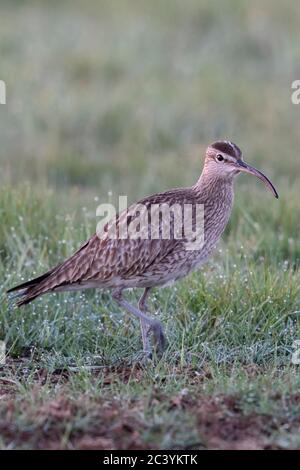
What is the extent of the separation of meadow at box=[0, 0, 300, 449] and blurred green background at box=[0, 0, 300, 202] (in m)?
0.03

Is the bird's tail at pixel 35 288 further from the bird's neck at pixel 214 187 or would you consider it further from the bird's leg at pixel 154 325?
the bird's neck at pixel 214 187

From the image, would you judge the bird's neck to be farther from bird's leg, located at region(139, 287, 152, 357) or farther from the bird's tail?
the bird's tail

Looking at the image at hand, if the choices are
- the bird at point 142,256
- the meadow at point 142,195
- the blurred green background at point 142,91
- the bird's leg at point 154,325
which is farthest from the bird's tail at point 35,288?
the blurred green background at point 142,91

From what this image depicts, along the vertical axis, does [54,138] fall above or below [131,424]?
above

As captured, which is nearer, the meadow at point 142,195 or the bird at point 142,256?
the meadow at point 142,195

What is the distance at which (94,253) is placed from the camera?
22.7 feet

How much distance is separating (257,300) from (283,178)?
14.4 feet

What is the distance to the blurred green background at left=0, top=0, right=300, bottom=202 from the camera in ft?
38.0

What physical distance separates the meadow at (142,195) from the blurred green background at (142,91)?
0.03 meters

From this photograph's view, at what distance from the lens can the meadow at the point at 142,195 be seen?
5465 millimetres

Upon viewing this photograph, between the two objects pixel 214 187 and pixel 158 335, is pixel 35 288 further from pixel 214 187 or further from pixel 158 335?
pixel 214 187

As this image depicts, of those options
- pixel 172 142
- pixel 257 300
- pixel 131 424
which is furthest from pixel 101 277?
pixel 172 142

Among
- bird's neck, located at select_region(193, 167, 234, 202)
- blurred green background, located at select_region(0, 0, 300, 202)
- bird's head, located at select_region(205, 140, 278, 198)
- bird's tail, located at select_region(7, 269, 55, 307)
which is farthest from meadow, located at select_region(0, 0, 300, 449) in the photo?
bird's head, located at select_region(205, 140, 278, 198)

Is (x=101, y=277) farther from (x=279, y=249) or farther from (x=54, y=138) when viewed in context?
(x=54, y=138)
